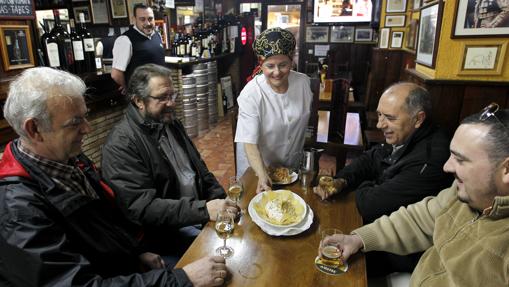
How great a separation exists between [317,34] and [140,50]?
4.76 meters

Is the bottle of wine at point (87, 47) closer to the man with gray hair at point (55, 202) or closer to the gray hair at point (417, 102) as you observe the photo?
the man with gray hair at point (55, 202)

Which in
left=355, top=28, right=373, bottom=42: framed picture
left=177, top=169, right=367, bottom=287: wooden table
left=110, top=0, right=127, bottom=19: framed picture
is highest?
left=110, top=0, right=127, bottom=19: framed picture

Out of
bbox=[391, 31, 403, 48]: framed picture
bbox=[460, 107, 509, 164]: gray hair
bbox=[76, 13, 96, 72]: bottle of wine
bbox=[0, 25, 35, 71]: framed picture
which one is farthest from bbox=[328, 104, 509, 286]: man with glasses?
bbox=[391, 31, 403, 48]: framed picture

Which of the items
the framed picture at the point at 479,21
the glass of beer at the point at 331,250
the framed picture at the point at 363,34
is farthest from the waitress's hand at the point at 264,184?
the framed picture at the point at 363,34

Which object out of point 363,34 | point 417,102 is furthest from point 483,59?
point 363,34

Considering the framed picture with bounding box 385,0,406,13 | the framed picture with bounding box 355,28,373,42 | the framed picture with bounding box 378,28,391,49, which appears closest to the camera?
the framed picture with bounding box 385,0,406,13

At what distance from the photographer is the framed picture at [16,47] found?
6.56 feet

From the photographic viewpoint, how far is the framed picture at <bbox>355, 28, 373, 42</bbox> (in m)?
6.78

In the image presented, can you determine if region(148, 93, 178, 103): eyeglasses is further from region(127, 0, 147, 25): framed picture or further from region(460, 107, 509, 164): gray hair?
region(127, 0, 147, 25): framed picture

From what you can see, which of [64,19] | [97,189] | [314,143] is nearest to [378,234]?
[97,189]

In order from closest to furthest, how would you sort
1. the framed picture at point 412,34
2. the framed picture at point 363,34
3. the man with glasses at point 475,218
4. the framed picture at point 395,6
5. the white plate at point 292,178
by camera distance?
the man with glasses at point 475,218, the white plate at point 292,178, the framed picture at point 412,34, the framed picture at point 395,6, the framed picture at point 363,34

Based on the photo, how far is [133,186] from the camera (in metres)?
1.62

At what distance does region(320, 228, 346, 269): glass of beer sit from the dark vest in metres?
2.87

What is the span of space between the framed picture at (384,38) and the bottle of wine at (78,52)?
4.53 metres
